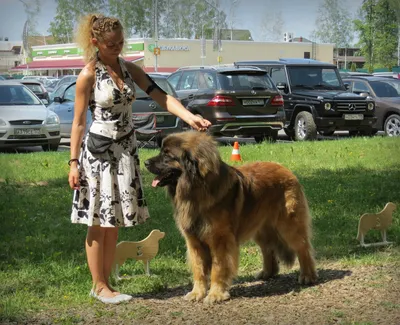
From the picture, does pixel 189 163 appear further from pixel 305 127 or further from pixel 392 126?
pixel 392 126

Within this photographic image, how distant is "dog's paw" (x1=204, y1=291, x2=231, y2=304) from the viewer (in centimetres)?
483

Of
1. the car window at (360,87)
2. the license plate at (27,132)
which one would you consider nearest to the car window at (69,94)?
the license plate at (27,132)

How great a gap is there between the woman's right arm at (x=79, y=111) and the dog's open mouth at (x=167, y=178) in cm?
57

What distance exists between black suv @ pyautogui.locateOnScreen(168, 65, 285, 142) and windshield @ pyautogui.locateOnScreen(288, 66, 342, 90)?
203 centimetres

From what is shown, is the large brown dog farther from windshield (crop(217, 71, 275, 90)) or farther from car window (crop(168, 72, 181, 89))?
car window (crop(168, 72, 181, 89))

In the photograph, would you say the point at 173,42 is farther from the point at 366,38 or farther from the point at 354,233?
the point at 354,233

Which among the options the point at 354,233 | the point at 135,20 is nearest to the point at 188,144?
the point at 354,233

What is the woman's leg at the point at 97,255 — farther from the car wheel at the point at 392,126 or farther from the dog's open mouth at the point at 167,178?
the car wheel at the point at 392,126

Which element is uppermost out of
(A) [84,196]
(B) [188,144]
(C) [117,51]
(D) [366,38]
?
(D) [366,38]

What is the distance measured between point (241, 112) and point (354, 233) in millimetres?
9037

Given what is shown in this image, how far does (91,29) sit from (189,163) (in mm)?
1182

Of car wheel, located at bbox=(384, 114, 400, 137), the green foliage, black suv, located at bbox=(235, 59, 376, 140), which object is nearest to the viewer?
the green foliage

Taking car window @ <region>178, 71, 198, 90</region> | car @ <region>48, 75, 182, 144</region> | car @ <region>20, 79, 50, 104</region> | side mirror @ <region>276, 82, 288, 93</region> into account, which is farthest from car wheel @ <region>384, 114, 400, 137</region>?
car @ <region>20, 79, 50, 104</region>

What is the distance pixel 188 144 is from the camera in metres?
4.59
